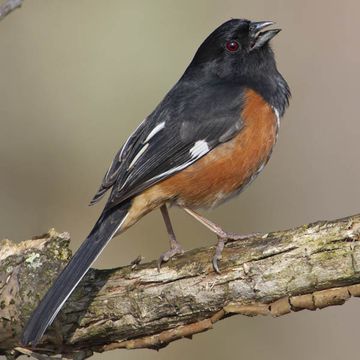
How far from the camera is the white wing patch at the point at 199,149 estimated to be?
5.23 meters

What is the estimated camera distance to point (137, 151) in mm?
5316

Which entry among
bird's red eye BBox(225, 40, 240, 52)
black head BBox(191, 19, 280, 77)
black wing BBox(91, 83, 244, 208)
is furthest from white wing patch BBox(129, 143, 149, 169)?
bird's red eye BBox(225, 40, 240, 52)

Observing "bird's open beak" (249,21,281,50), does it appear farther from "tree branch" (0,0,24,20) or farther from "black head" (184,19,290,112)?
"tree branch" (0,0,24,20)

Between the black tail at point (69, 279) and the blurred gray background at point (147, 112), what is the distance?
6.84 feet

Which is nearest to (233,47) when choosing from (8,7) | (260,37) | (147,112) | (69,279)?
(260,37)

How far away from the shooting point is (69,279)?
4.43 metres

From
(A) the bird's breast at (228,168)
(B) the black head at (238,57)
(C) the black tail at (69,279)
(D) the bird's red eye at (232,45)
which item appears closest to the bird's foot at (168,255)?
(C) the black tail at (69,279)

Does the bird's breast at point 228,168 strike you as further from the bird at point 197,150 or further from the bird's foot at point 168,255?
the bird's foot at point 168,255

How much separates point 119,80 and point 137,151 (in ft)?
10.0

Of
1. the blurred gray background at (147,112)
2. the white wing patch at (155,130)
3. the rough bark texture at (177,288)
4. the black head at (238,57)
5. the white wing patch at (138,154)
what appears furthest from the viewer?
the blurred gray background at (147,112)

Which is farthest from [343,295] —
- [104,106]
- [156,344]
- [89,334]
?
[104,106]

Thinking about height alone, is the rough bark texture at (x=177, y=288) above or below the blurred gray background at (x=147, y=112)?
below

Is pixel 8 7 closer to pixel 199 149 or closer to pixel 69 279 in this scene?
pixel 69 279

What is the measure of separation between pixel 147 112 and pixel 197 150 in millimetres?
2816
